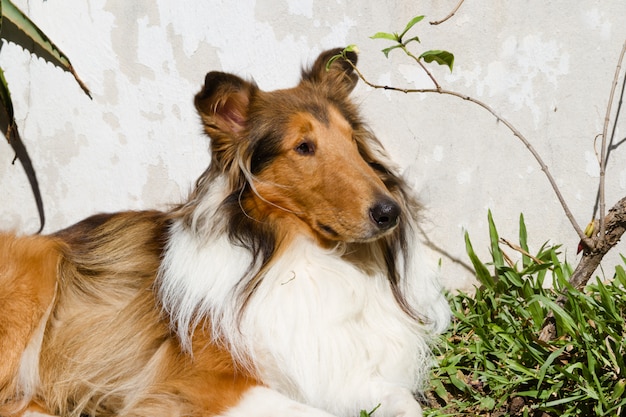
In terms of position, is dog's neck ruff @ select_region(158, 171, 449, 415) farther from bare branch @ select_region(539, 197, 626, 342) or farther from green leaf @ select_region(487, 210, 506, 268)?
green leaf @ select_region(487, 210, 506, 268)

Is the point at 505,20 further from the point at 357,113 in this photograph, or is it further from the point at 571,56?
the point at 357,113

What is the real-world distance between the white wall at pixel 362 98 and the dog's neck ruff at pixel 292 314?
0.97 m

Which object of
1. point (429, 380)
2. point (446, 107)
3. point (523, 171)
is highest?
point (446, 107)

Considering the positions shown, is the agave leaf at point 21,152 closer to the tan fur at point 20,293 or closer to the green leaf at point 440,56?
the tan fur at point 20,293

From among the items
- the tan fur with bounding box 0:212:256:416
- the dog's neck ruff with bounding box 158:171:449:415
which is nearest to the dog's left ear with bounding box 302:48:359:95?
the dog's neck ruff with bounding box 158:171:449:415

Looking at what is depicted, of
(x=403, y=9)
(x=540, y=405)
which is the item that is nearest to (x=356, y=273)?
(x=540, y=405)

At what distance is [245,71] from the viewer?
4.31m

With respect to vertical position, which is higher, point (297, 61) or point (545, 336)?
point (297, 61)

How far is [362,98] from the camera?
4.27m

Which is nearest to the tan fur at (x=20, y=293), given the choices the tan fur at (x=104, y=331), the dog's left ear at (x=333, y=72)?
the tan fur at (x=104, y=331)

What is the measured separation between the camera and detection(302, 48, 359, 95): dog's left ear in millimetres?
3818

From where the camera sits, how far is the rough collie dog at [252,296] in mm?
3354

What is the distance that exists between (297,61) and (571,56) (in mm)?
1428

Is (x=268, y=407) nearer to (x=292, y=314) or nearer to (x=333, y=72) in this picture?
(x=292, y=314)
